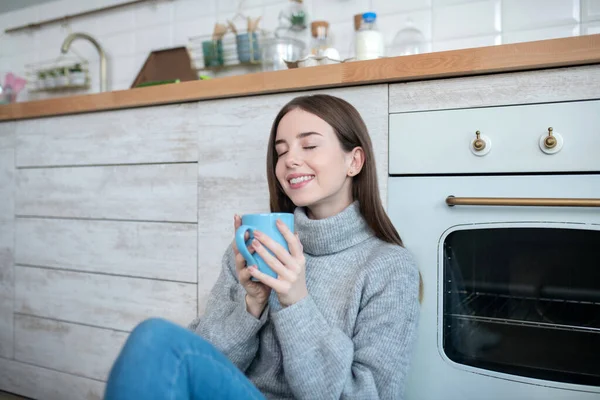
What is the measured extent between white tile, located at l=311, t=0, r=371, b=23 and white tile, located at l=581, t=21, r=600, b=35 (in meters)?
0.66

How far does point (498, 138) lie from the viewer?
1.08 meters

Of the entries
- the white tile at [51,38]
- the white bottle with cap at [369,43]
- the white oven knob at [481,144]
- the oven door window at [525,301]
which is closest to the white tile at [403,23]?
the white bottle with cap at [369,43]

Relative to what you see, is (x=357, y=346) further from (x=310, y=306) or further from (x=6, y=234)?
(x=6, y=234)

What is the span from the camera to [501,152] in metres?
1.07

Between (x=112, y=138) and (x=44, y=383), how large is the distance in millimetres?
820

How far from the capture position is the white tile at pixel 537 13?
1552 mm

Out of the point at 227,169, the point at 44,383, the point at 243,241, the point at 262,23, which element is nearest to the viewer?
the point at 243,241

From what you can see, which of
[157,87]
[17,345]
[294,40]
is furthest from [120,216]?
[294,40]

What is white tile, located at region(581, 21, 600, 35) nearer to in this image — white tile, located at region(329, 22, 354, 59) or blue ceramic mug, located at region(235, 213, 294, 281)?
white tile, located at region(329, 22, 354, 59)

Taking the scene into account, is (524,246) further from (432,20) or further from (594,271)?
(432,20)

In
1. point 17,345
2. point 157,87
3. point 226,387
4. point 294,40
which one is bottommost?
point 17,345

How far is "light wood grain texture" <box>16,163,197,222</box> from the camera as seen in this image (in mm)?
1495

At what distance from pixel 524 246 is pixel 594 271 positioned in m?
0.13

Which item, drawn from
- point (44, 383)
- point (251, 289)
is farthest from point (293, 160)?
point (44, 383)
